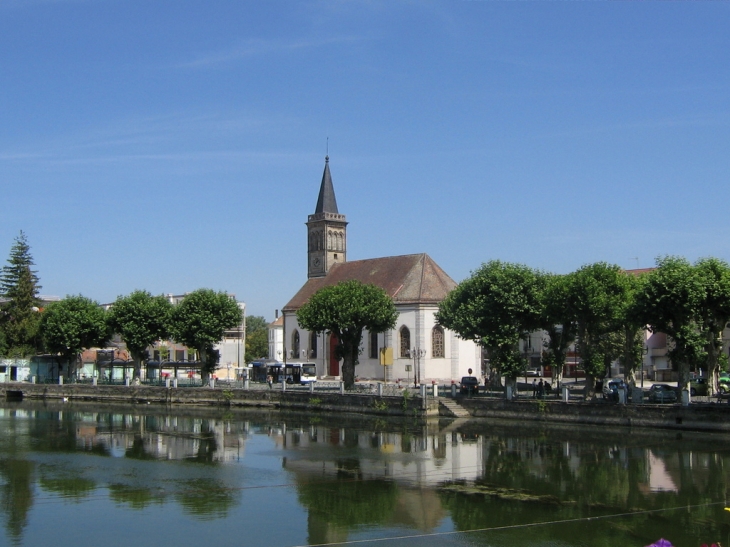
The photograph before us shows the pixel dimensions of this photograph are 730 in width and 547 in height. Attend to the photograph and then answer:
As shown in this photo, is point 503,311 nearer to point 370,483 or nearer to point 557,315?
point 557,315

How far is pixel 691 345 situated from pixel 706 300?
2339 mm

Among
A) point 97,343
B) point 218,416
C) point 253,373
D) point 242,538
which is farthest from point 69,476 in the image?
point 253,373

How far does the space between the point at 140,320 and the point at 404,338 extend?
75.4 ft

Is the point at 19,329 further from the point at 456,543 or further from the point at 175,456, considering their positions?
the point at 456,543

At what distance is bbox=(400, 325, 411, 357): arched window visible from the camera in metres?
77.4

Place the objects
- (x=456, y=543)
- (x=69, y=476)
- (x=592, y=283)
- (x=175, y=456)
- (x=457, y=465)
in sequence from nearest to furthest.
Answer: (x=456, y=543) < (x=69, y=476) < (x=457, y=465) < (x=175, y=456) < (x=592, y=283)

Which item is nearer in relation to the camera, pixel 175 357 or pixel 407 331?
pixel 407 331

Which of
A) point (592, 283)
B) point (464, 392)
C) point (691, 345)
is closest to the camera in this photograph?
point (691, 345)

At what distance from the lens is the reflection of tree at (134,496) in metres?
27.3

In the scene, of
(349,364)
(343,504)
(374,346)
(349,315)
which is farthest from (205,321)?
(343,504)

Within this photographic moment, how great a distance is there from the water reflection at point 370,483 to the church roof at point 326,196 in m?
51.9

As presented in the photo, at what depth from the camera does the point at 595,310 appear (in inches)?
1881

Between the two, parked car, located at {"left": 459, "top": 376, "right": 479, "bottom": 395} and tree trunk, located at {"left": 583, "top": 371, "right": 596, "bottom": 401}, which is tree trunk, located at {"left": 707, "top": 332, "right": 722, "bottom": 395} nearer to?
tree trunk, located at {"left": 583, "top": 371, "right": 596, "bottom": 401}

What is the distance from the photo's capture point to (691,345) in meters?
42.9
